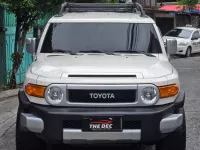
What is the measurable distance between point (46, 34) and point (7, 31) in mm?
5232

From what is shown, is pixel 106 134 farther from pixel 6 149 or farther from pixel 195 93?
pixel 195 93

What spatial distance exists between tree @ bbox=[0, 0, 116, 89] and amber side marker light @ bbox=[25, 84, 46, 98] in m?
4.82

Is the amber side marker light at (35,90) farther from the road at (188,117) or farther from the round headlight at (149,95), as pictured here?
the road at (188,117)

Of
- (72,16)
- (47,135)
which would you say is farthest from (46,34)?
(47,135)

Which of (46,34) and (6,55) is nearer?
(46,34)

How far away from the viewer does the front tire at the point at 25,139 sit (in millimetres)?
5414

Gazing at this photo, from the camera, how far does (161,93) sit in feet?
17.0

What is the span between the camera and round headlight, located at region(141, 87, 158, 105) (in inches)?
202

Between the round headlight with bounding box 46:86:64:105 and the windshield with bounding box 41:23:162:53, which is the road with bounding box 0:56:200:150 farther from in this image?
the round headlight with bounding box 46:86:64:105

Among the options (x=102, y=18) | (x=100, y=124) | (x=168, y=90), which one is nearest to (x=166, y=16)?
(x=102, y=18)

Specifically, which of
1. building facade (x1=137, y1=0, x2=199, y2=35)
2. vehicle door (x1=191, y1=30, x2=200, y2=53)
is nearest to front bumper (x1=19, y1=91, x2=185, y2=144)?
vehicle door (x1=191, y1=30, x2=200, y2=53)

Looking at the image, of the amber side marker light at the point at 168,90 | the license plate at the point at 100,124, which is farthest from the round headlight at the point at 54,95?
the amber side marker light at the point at 168,90

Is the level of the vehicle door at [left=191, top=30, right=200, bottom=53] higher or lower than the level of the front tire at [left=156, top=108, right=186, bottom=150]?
lower

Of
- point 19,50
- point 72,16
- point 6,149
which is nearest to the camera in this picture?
point 6,149
